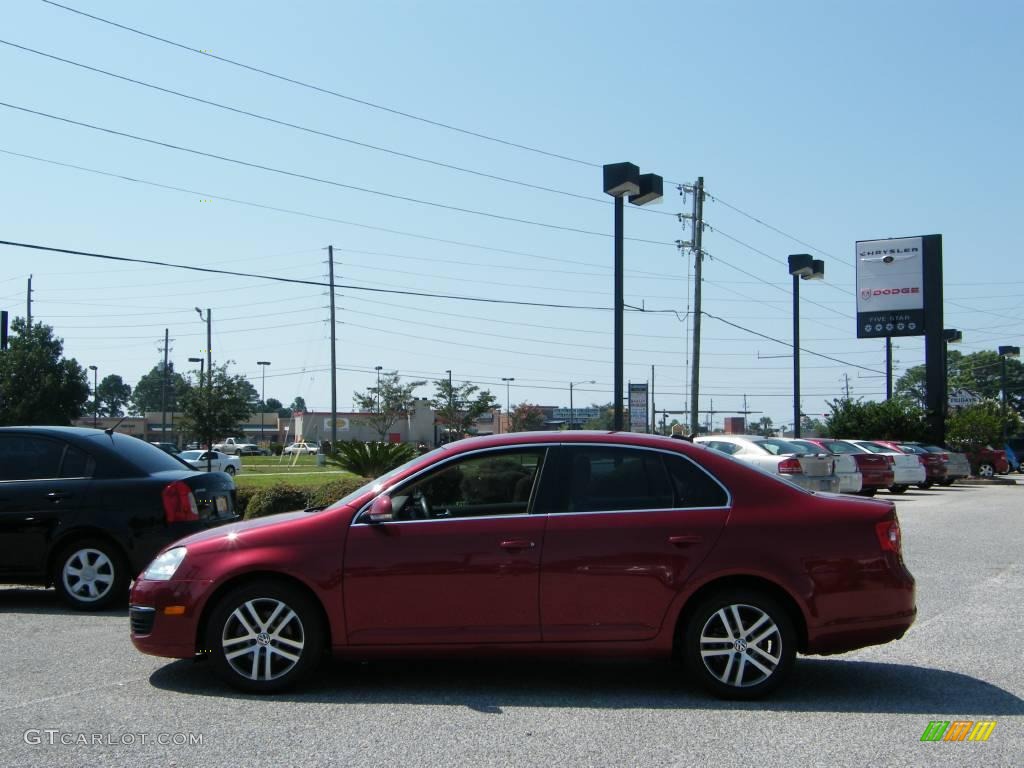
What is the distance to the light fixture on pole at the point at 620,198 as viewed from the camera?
18203mm

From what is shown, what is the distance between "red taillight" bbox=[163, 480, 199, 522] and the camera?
879 centimetres

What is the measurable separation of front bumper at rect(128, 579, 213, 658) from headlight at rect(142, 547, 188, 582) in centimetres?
4

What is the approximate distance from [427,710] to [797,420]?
1181 inches

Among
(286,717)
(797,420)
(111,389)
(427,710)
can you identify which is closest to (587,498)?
(427,710)

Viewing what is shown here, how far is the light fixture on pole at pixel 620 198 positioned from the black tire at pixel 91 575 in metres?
10.8

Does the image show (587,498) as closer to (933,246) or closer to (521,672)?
(521,672)

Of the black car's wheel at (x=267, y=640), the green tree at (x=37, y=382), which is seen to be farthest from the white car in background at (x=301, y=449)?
the black car's wheel at (x=267, y=640)

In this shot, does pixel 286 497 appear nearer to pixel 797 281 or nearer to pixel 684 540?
pixel 684 540

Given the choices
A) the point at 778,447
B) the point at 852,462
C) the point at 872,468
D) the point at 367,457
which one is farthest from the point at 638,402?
the point at 367,457

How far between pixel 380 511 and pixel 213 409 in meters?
45.2

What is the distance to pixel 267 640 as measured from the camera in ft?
19.0

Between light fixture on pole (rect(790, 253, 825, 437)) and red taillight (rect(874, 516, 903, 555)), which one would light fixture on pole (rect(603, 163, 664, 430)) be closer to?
red taillight (rect(874, 516, 903, 555))

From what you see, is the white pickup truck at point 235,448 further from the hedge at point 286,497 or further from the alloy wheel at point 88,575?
the alloy wheel at point 88,575

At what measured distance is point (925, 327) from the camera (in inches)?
1740
